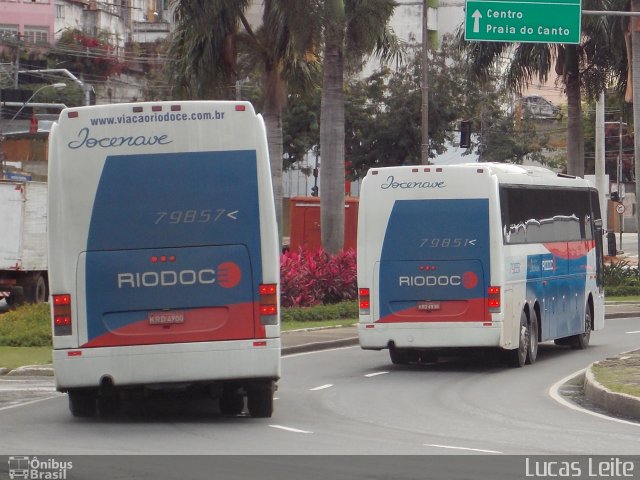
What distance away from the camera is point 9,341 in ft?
79.3

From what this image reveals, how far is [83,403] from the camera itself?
14.5 metres

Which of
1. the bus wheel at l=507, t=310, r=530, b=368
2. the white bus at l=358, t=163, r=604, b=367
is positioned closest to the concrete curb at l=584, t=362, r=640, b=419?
the white bus at l=358, t=163, r=604, b=367

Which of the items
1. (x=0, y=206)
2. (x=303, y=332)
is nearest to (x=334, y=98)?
(x=303, y=332)

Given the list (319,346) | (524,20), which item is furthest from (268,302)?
(524,20)

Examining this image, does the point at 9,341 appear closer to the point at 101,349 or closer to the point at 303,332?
the point at 303,332

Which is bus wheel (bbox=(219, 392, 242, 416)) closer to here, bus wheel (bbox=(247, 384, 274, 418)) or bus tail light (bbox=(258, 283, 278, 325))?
bus wheel (bbox=(247, 384, 274, 418))

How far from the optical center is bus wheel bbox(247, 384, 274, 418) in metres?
14.1

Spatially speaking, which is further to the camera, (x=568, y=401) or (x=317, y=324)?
(x=317, y=324)

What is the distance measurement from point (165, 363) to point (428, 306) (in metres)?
7.86

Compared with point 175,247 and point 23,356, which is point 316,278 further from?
point 175,247

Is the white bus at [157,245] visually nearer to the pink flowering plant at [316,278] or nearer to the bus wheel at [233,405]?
the bus wheel at [233,405]

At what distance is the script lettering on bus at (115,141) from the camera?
13516 mm

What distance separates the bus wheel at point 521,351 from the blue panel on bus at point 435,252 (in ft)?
5.15

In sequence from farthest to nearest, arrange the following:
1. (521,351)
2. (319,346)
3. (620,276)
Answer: (620,276)
(319,346)
(521,351)
